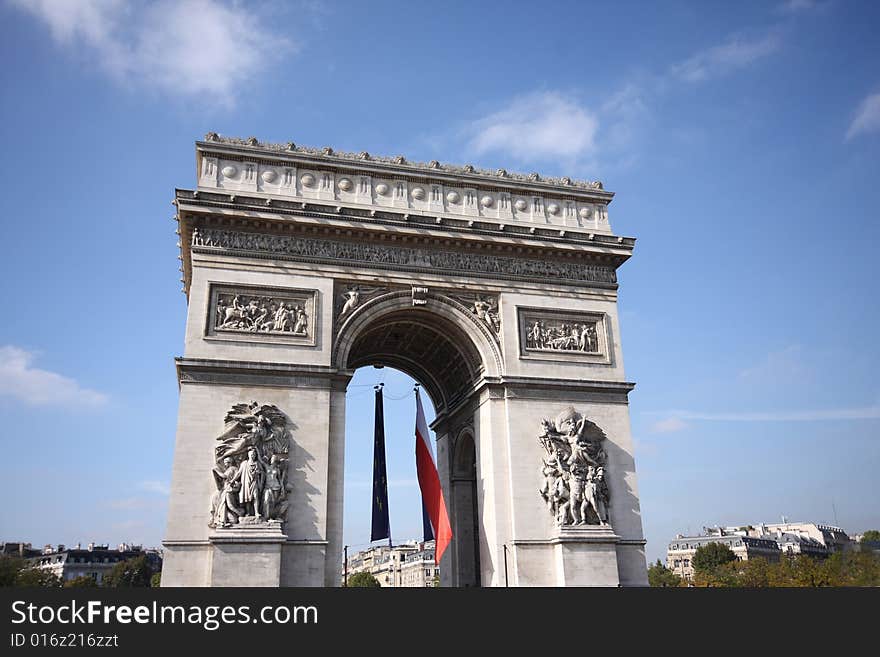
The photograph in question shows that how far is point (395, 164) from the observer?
24422mm

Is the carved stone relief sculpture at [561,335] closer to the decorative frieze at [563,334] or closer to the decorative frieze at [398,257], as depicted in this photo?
the decorative frieze at [563,334]

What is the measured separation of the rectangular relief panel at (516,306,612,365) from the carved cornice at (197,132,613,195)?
4470 millimetres

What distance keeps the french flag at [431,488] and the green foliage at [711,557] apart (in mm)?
56581

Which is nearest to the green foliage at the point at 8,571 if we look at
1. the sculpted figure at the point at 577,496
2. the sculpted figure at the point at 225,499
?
the sculpted figure at the point at 225,499


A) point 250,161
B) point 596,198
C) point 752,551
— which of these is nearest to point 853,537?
point 752,551

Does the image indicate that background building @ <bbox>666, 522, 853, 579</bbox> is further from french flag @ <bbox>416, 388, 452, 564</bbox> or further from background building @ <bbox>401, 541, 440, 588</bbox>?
french flag @ <bbox>416, 388, 452, 564</bbox>

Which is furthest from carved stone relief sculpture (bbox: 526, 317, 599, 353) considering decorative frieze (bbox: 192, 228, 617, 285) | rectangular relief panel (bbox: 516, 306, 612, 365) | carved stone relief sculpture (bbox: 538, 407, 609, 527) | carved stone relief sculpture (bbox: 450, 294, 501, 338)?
carved stone relief sculpture (bbox: 538, 407, 609, 527)

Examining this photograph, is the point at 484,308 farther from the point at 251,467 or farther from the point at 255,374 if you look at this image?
the point at 251,467

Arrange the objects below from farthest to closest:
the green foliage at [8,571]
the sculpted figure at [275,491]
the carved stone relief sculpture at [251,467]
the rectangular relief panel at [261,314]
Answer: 1. the green foliage at [8,571]
2. the rectangular relief panel at [261,314]
3. the sculpted figure at [275,491]
4. the carved stone relief sculpture at [251,467]

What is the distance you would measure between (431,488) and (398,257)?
24.5 feet

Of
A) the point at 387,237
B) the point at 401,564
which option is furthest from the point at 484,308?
the point at 401,564

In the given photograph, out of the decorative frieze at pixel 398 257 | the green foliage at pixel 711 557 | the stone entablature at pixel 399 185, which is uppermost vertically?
the stone entablature at pixel 399 185

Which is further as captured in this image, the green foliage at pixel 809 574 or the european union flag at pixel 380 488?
the green foliage at pixel 809 574

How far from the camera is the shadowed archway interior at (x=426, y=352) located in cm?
2414
